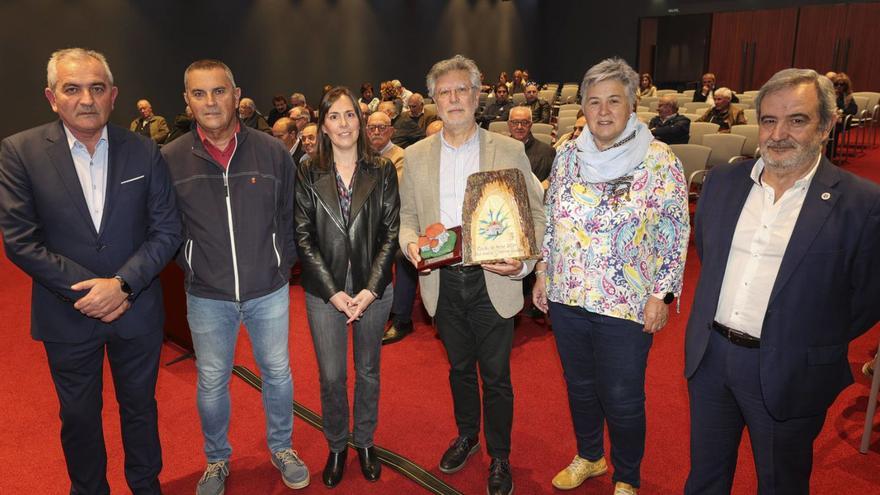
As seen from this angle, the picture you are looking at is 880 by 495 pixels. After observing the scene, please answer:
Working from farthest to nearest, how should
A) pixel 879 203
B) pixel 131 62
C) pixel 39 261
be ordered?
A: pixel 131 62
pixel 39 261
pixel 879 203

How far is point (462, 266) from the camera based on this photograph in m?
2.54

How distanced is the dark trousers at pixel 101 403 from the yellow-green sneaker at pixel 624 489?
201 cm

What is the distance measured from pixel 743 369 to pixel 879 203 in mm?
620

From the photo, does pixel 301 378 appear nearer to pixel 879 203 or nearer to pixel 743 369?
pixel 743 369

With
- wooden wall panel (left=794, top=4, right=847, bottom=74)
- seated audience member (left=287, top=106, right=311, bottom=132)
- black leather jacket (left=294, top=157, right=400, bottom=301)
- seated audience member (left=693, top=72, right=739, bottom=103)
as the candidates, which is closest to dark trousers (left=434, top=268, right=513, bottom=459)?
black leather jacket (left=294, top=157, right=400, bottom=301)

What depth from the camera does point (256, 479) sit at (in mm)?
3016

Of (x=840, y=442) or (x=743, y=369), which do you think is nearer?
(x=743, y=369)

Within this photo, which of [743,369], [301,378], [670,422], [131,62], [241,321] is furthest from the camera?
[131,62]

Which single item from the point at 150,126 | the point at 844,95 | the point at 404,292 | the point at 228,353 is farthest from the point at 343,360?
the point at 844,95

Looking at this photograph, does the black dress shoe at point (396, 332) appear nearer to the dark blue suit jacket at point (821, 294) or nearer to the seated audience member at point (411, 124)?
the dark blue suit jacket at point (821, 294)

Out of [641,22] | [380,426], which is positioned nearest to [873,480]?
[380,426]

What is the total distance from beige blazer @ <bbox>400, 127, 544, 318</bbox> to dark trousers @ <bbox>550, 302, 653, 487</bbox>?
8.0 inches

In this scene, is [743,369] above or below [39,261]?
below

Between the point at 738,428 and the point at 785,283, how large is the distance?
58 centimetres
